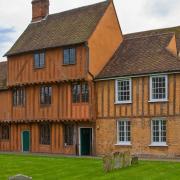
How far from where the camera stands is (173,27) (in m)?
48.3

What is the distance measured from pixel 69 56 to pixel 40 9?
9.09m

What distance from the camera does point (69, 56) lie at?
137 feet

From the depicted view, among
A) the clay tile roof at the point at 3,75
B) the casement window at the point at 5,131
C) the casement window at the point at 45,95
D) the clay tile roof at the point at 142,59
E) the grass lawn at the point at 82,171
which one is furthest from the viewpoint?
the clay tile roof at the point at 3,75

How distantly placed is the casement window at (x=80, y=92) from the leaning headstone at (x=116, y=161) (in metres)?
13.0

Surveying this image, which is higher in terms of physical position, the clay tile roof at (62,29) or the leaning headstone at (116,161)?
the clay tile roof at (62,29)

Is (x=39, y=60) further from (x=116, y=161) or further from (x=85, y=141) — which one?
(x=116, y=161)

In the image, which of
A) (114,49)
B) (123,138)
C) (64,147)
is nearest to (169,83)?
(123,138)

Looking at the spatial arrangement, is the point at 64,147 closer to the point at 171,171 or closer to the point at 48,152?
the point at 48,152

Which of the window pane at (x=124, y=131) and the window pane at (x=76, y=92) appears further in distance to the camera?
the window pane at (x=76, y=92)

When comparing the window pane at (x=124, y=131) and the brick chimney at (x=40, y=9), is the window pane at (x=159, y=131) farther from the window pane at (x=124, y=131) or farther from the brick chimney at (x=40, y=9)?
the brick chimney at (x=40, y=9)

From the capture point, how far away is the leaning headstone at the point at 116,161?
85.9 ft

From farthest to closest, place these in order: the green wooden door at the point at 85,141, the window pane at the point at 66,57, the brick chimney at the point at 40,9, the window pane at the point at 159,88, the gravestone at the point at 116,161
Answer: the brick chimney at the point at 40,9 < the window pane at the point at 66,57 < the green wooden door at the point at 85,141 < the window pane at the point at 159,88 < the gravestone at the point at 116,161

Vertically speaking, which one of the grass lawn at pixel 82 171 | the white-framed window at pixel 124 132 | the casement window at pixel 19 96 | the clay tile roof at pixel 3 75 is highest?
the clay tile roof at pixel 3 75

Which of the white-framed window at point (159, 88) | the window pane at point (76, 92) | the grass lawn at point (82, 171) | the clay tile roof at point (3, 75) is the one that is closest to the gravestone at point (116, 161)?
the grass lawn at point (82, 171)
